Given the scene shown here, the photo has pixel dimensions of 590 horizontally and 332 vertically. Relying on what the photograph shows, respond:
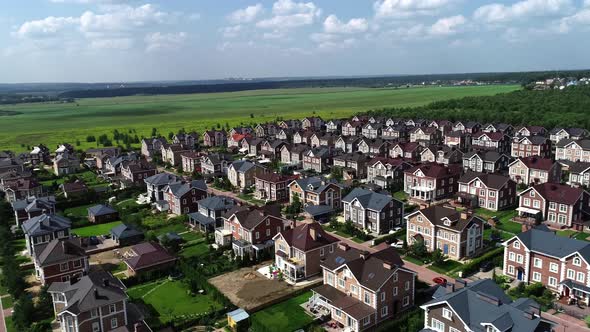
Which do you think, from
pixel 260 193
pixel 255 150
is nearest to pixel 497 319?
pixel 260 193

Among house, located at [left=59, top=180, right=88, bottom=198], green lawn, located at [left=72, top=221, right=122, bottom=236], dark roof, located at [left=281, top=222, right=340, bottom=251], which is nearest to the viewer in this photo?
dark roof, located at [left=281, top=222, right=340, bottom=251]

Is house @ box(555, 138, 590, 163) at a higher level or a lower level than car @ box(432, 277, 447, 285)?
higher

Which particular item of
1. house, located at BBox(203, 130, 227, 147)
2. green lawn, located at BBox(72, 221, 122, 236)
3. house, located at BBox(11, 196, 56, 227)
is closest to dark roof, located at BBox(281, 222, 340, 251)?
green lawn, located at BBox(72, 221, 122, 236)

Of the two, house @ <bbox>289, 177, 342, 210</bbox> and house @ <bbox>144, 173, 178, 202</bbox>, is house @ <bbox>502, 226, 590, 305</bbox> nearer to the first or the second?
house @ <bbox>289, 177, 342, 210</bbox>

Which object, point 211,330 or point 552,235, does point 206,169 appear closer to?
point 211,330

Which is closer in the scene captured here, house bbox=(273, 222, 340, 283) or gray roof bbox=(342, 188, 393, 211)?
house bbox=(273, 222, 340, 283)

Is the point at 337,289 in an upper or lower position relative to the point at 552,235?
lower
